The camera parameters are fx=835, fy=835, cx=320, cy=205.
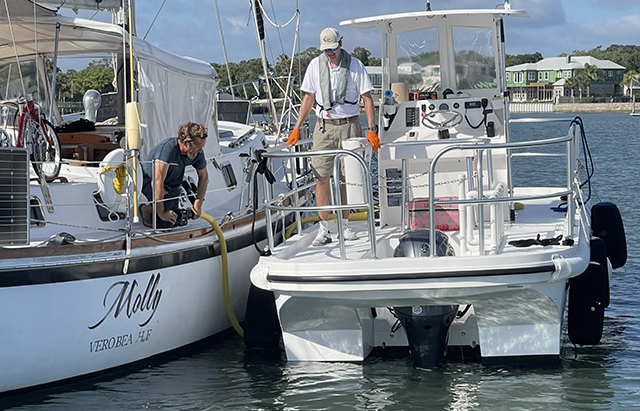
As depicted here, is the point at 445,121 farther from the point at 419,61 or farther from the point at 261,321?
the point at 261,321

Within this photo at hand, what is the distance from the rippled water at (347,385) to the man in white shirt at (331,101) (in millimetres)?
1410

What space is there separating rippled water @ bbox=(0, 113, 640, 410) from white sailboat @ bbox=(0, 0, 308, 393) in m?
0.23

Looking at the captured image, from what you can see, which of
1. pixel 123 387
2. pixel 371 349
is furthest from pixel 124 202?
pixel 371 349

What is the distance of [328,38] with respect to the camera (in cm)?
785

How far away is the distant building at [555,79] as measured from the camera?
122438 mm

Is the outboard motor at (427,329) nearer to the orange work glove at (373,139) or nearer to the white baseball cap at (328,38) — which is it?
the orange work glove at (373,139)

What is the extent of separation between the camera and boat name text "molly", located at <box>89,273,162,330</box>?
22.0 feet

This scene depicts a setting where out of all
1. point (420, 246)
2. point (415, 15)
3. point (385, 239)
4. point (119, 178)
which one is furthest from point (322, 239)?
point (415, 15)

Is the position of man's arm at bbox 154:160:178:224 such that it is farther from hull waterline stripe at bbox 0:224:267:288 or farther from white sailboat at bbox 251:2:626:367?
white sailboat at bbox 251:2:626:367

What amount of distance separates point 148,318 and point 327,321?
1.52 m

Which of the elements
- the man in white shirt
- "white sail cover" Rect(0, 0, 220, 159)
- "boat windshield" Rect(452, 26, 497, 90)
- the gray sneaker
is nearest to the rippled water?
the gray sneaker

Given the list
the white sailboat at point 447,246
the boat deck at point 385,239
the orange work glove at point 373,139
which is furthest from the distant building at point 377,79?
the orange work glove at point 373,139

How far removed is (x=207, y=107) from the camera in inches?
368

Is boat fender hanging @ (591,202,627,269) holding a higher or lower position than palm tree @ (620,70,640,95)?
lower
